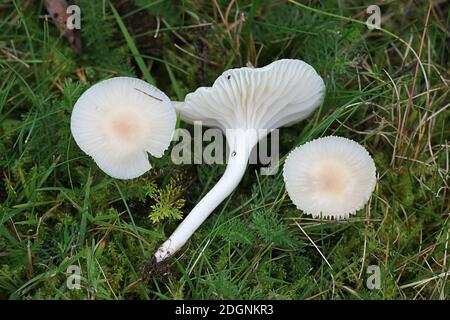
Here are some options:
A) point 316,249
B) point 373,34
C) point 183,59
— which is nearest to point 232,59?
point 183,59

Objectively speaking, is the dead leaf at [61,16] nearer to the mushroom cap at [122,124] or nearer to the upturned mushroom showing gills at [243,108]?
the mushroom cap at [122,124]

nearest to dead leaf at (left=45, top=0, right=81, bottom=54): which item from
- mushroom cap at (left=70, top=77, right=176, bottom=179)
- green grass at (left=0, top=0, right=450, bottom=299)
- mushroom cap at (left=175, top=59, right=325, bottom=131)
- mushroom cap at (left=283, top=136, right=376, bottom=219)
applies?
green grass at (left=0, top=0, right=450, bottom=299)

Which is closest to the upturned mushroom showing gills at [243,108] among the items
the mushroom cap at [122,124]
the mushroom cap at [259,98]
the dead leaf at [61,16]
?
the mushroom cap at [259,98]

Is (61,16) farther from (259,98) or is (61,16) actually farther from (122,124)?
(259,98)

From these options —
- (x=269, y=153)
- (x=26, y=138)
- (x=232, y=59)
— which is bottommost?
(x=269, y=153)
